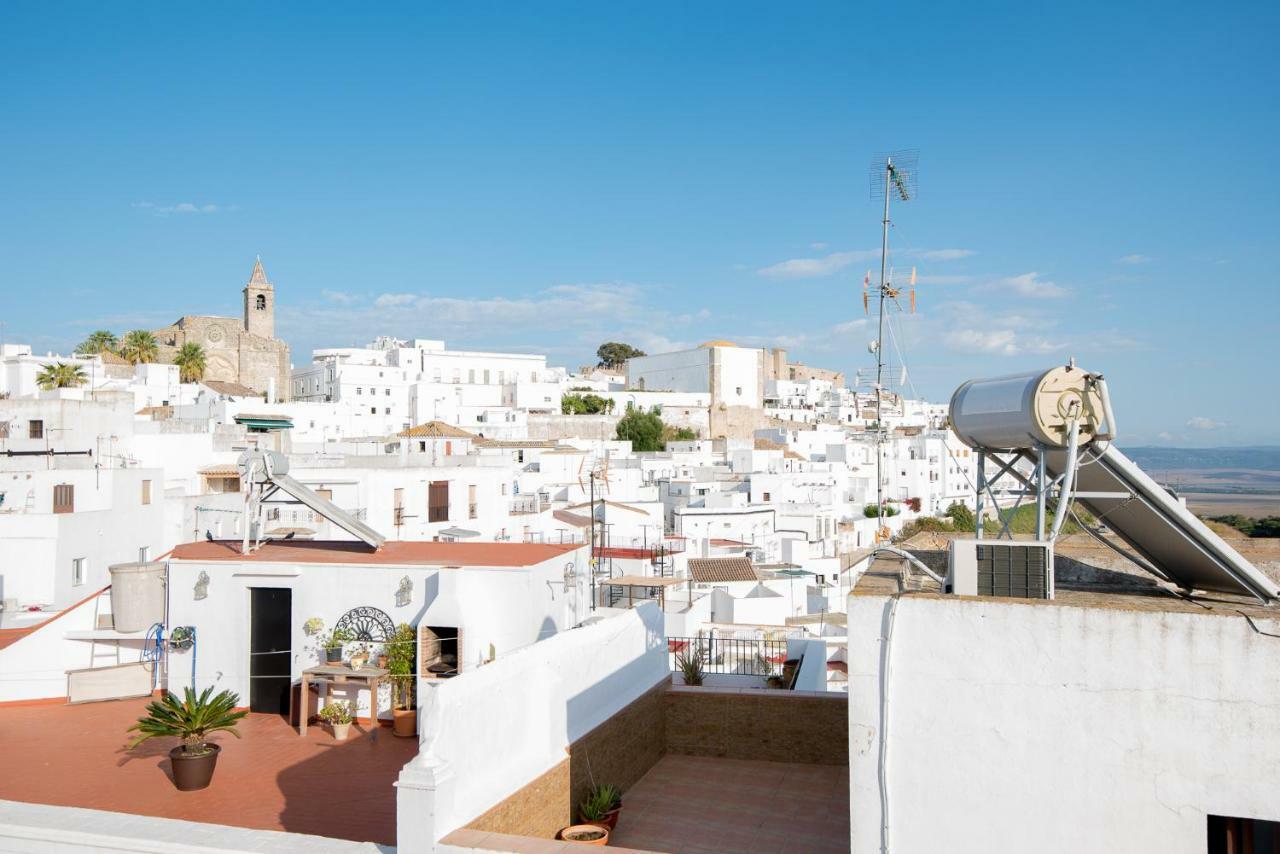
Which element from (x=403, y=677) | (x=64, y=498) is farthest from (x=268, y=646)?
(x=64, y=498)

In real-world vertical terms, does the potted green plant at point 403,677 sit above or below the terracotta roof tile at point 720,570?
above

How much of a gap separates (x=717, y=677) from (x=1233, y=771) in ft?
20.5

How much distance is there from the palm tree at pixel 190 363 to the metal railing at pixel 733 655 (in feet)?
198

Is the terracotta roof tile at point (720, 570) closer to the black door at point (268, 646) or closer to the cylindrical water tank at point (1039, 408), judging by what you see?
the black door at point (268, 646)

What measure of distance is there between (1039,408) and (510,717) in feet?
11.9

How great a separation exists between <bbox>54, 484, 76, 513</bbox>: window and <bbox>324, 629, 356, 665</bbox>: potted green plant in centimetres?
1211

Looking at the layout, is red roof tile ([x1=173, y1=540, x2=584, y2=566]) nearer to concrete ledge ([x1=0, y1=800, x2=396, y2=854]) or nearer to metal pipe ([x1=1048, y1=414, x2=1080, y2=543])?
concrete ledge ([x1=0, y1=800, x2=396, y2=854])

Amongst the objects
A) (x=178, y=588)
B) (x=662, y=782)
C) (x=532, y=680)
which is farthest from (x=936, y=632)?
(x=178, y=588)

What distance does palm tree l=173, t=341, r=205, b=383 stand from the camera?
66.6m

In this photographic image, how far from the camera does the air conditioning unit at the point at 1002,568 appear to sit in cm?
497

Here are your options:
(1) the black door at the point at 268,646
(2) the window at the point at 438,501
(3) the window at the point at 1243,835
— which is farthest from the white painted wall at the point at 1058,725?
(2) the window at the point at 438,501

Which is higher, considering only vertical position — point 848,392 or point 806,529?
point 848,392

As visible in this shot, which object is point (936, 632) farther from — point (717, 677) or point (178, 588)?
point (178, 588)

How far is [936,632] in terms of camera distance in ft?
15.9
